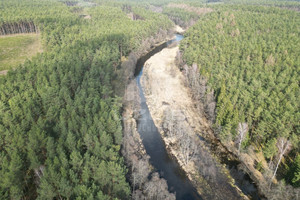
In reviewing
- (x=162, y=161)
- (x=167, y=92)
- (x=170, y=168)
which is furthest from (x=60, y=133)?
(x=167, y=92)

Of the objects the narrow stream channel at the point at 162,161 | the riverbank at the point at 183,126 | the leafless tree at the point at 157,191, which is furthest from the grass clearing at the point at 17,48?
the leafless tree at the point at 157,191

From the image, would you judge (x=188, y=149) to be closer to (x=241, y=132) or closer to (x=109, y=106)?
(x=241, y=132)

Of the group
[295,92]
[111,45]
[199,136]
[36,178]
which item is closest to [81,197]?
[36,178]

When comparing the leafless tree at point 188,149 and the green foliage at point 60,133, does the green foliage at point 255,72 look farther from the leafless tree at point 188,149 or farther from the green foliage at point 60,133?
the green foliage at point 60,133

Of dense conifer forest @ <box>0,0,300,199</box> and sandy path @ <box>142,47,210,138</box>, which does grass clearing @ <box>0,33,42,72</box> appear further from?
sandy path @ <box>142,47,210,138</box>

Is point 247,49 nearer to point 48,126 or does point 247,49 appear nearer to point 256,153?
point 256,153
